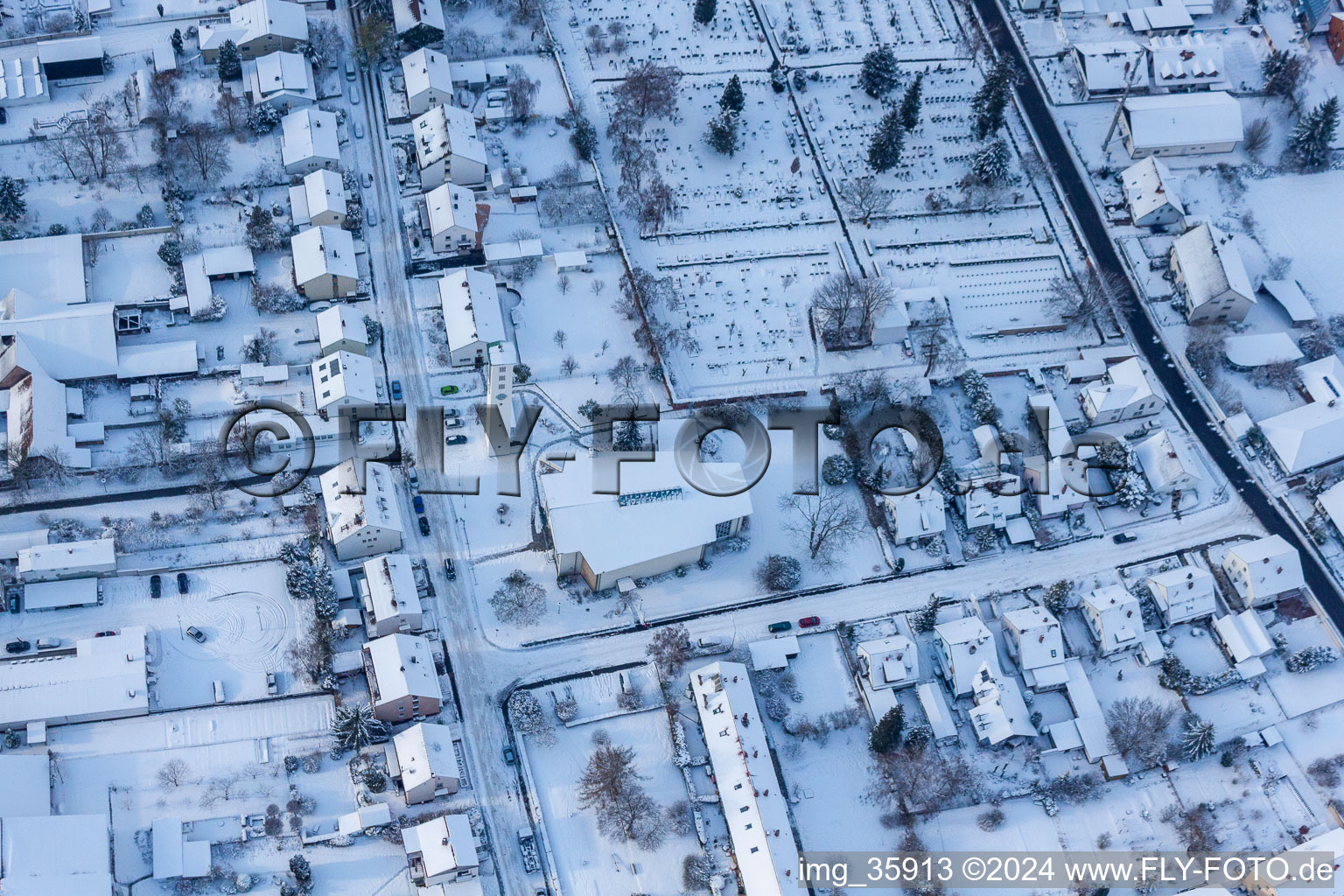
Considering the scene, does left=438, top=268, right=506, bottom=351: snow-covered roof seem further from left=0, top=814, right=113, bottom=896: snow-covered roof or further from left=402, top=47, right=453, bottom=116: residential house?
left=0, top=814, right=113, bottom=896: snow-covered roof

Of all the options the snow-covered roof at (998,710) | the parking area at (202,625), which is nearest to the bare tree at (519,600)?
the parking area at (202,625)

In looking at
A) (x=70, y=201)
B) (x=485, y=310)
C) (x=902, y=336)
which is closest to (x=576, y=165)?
(x=485, y=310)

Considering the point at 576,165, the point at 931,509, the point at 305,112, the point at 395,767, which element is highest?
the point at 305,112

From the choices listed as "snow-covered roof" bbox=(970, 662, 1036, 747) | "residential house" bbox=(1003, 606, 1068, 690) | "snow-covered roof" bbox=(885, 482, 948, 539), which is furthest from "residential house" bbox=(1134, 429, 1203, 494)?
"snow-covered roof" bbox=(970, 662, 1036, 747)

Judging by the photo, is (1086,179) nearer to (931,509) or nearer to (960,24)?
(960,24)

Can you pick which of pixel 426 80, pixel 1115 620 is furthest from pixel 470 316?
pixel 1115 620
